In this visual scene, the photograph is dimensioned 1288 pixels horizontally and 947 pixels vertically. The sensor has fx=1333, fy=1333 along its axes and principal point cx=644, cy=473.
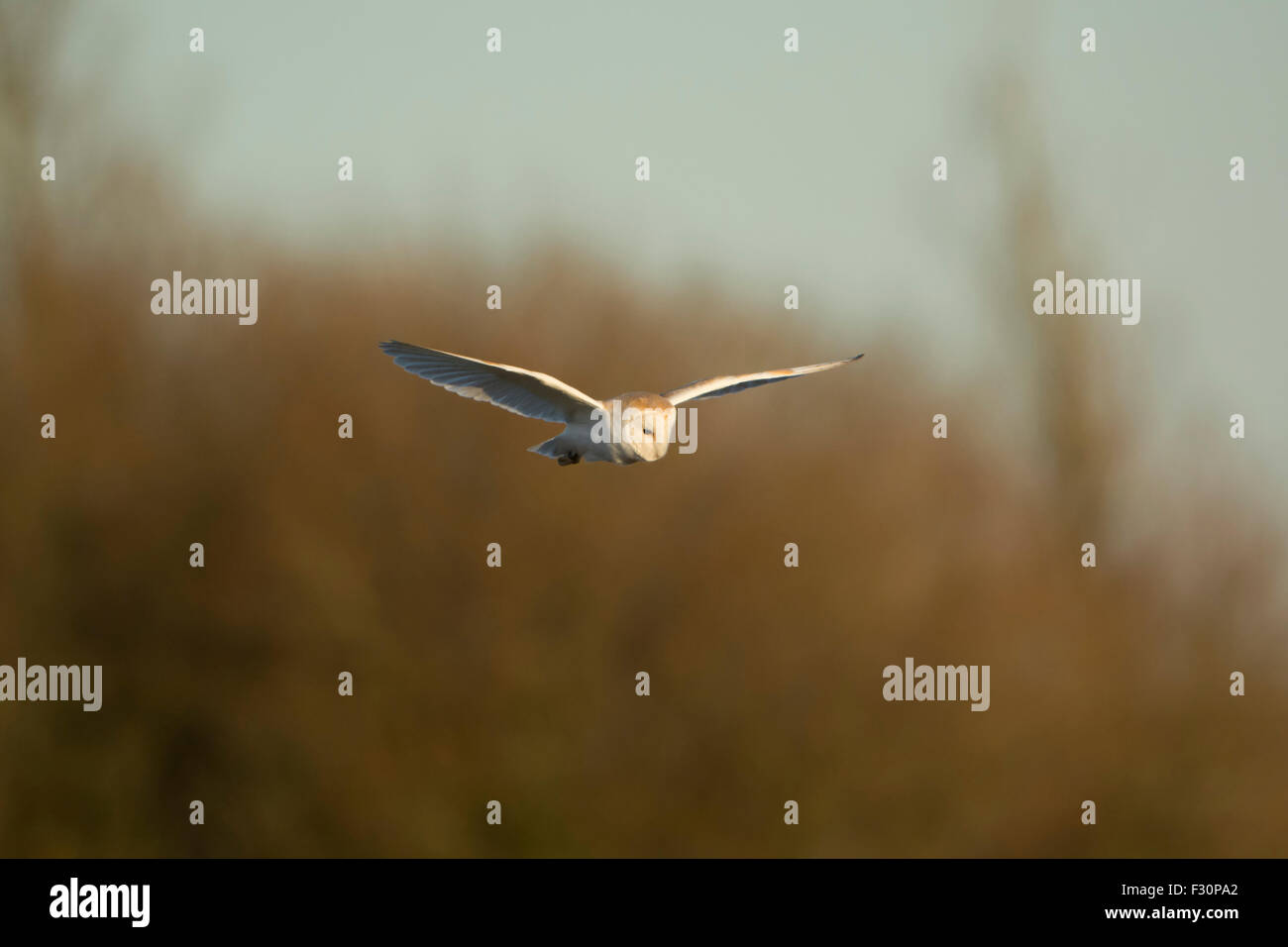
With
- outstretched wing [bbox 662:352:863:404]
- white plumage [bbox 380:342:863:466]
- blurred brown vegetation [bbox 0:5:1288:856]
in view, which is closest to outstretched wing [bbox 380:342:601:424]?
white plumage [bbox 380:342:863:466]

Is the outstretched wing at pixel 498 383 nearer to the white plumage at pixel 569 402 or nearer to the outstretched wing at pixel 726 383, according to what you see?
the white plumage at pixel 569 402

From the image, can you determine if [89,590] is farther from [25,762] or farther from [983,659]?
[983,659]

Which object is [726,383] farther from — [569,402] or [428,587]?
[428,587]

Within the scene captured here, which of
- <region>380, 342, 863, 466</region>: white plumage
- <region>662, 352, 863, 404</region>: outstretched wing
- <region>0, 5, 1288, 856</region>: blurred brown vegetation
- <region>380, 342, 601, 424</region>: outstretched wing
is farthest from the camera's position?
<region>0, 5, 1288, 856</region>: blurred brown vegetation

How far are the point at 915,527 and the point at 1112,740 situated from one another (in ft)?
11.0

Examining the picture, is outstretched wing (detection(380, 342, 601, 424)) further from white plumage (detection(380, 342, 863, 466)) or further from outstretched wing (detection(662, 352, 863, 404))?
outstretched wing (detection(662, 352, 863, 404))

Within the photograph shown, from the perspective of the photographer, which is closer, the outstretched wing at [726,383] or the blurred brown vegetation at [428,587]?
the outstretched wing at [726,383]

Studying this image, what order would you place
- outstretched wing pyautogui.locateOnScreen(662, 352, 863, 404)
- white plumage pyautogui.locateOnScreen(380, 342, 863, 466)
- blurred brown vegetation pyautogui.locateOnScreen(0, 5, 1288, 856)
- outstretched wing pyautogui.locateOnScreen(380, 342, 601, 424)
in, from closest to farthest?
white plumage pyautogui.locateOnScreen(380, 342, 863, 466) → outstretched wing pyautogui.locateOnScreen(380, 342, 601, 424) → outstretched wing pyautogui.locateOnScreen(662, 352, 863, 404) → blurred brown vegetation pyautogui.locateOnScreen(0, 5, 1288, 856)

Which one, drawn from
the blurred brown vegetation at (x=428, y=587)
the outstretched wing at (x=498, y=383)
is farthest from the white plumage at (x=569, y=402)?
the blurred brown vegetation at (x=428, y=587)

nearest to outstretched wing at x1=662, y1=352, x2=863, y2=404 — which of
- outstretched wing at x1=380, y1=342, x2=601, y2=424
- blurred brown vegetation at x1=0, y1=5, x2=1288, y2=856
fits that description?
outstretched wing at x1=380, y1=342, x2=601, y2=424

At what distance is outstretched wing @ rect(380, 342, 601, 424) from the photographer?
6.10 m

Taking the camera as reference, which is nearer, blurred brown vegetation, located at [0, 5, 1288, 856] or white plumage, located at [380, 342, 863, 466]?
white plumage, located at [380, 342, 863, 466]

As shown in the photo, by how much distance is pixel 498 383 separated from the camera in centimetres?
634

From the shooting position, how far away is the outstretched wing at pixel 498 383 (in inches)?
240
